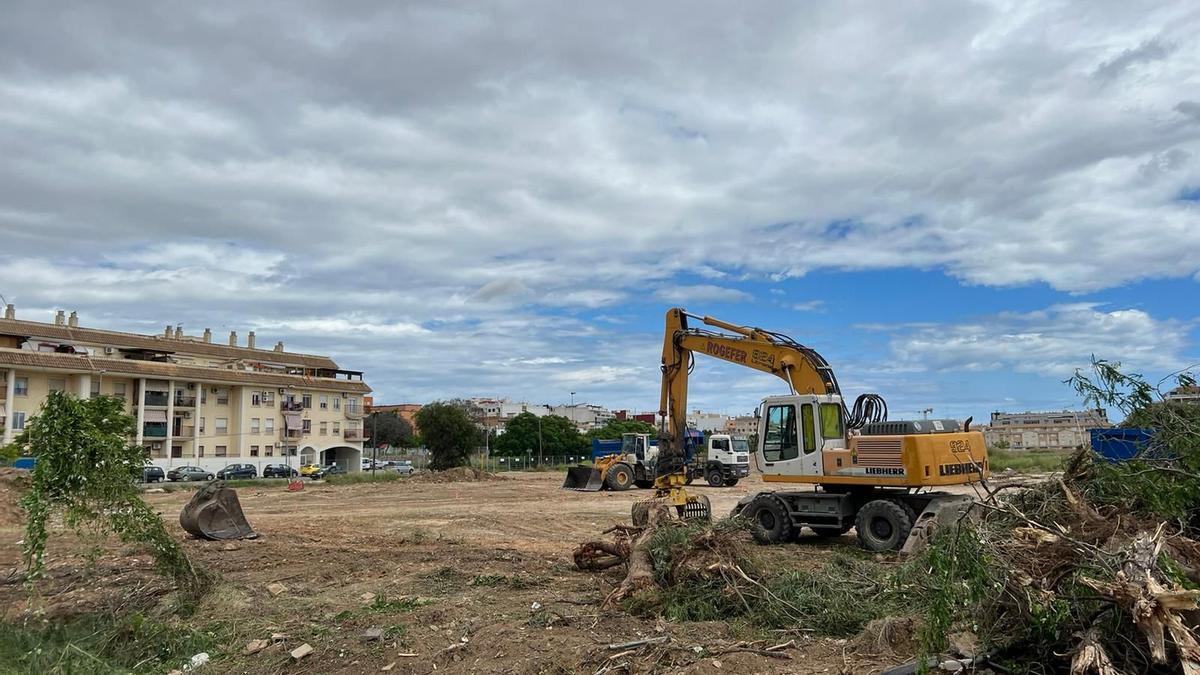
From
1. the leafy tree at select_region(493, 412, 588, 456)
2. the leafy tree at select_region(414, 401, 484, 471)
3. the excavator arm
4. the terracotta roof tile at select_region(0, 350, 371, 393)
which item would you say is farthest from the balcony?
the excavator arm

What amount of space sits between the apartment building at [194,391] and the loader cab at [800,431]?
165ft

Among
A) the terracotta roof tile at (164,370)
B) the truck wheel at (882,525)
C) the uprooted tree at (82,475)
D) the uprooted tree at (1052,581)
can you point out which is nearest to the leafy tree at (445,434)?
the terracotta roof tile at (164,370)

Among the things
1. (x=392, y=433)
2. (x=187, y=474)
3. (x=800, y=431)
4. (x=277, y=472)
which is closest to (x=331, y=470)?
(x=277, y=472)

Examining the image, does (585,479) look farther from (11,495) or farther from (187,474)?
(187,474)

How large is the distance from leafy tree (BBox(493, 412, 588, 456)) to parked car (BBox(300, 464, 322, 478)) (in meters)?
20.5

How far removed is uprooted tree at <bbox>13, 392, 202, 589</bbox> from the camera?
8586 millimetres

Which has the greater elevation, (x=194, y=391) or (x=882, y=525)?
(x=194, y=391)

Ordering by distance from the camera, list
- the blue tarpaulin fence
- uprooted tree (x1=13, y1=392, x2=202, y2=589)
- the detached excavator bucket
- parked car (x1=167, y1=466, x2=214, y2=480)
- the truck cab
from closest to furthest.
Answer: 1. the blue tarpaulin fence
2. uprooted tree (x1=13, y1=392, x2=202, y2=589)
3. the detached excavator bucket
4. the truck cab
5. parked car (x1=167, y1=466, x2=214, y2=480)

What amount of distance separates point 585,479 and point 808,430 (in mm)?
20458

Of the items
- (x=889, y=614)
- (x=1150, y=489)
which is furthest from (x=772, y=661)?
(x=1150, y=489)

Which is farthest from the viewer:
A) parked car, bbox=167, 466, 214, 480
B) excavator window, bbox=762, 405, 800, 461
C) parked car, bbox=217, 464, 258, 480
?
parked car, bbox=217, 464, 258, 480

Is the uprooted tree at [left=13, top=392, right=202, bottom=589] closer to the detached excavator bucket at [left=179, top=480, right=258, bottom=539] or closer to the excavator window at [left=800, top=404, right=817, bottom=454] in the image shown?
the detached excavator bucket at [left=179, top=480, right=258, bottom=539]

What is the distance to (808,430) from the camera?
46.5ft

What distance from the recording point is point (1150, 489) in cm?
619
